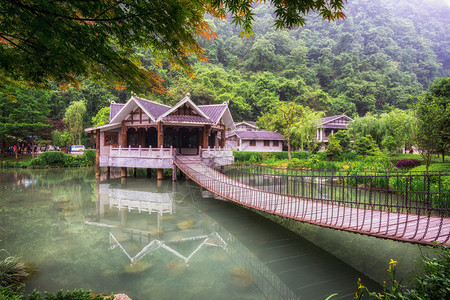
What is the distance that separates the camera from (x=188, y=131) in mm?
23516

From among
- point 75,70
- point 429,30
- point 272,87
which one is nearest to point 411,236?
point 75,70

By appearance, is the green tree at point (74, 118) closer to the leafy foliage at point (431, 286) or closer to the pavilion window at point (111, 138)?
the pavilion window at point (111, 138)

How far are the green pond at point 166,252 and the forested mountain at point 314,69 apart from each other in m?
20.3

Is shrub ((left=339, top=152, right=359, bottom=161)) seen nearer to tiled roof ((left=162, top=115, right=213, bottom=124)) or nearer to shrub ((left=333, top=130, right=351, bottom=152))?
shrub ((left=333, top=130, right=351, bottom=152))

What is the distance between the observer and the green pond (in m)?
5.22

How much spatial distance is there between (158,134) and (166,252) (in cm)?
1260

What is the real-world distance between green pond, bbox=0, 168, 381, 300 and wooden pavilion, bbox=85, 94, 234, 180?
6039 mm

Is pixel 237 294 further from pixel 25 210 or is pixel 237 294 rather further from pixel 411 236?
pixel 25 210

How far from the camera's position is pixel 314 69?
235ft

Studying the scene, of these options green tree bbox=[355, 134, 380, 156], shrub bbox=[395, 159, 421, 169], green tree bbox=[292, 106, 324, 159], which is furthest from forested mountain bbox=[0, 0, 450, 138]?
green tree bbox=[292, 106, 324, 159]

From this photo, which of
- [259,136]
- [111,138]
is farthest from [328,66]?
[111,138]

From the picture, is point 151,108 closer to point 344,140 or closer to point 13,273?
point 13,273

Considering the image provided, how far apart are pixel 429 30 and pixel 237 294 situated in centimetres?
15879

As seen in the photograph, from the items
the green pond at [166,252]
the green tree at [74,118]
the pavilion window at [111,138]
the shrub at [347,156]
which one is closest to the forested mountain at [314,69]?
the green tree at [74,118]
